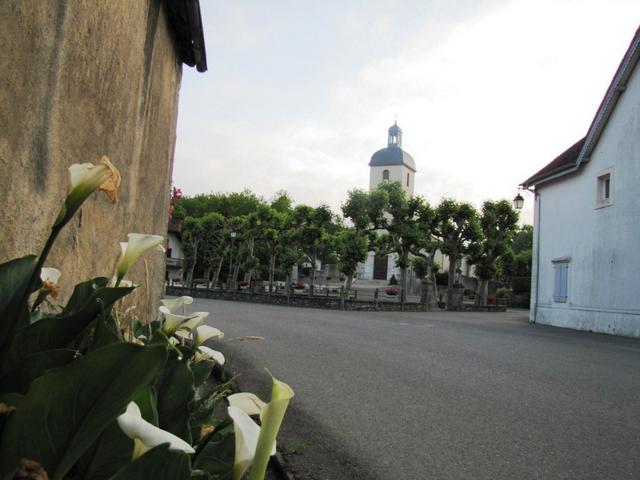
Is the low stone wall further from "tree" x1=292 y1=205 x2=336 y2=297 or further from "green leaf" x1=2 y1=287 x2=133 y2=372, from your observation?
"green leaf" x1=2 y1=287 x2=133 y2=372

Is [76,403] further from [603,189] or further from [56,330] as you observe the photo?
[603,189]

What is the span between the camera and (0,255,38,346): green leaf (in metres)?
1.04

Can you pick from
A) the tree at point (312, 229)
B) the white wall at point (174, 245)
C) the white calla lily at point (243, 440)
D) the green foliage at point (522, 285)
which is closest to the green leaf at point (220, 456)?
the white calla lily at point (243, 440)

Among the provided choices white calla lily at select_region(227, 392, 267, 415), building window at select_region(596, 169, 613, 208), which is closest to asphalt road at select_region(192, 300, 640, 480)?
white calla lily at select_region(227, 392, 267, 415)

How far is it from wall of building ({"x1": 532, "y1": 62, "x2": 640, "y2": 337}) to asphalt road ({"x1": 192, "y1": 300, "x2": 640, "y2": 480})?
278 inches

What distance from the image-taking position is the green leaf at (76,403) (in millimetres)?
814

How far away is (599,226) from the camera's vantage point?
17.9 m

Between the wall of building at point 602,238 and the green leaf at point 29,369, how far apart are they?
1780 centimetres

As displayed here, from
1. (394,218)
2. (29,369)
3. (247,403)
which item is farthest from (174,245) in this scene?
(29,369)

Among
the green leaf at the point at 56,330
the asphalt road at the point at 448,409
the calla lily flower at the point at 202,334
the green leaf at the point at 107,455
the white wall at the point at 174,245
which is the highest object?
the white wall at the point at 174,245

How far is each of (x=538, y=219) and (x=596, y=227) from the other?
13.7ft

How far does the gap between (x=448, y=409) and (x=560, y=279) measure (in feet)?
55.1

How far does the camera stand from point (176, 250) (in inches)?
2189

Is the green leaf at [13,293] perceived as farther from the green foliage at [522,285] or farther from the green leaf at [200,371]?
the green foliage at [522,285]
